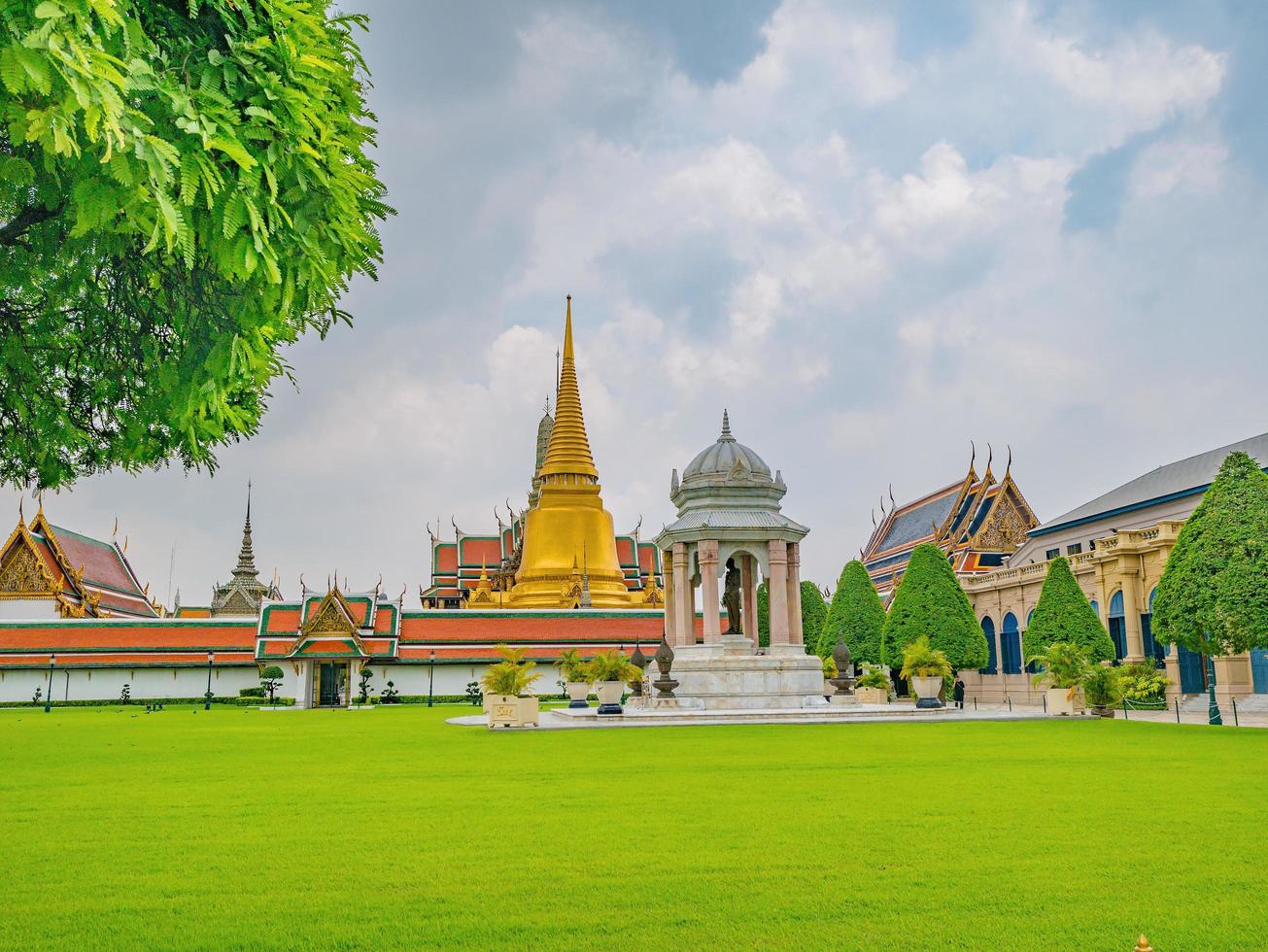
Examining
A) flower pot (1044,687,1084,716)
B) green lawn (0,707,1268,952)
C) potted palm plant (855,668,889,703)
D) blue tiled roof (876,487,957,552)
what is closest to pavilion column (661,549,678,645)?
potted palm plant (855,668,889,703)

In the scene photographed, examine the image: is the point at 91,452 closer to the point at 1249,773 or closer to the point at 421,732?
the point at 1249,773

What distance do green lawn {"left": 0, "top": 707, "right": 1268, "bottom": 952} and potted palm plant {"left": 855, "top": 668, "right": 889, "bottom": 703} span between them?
17.0m

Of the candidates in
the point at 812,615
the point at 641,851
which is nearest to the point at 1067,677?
the point at 812,615

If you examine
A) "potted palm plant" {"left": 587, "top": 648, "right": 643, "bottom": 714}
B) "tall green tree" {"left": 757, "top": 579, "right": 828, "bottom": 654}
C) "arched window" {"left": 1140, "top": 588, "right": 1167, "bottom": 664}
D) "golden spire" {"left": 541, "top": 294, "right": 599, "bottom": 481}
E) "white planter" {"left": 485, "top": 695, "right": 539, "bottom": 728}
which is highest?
"golden spire" {"left": 541, "top": 294, "right": 599, "bottom": 481}

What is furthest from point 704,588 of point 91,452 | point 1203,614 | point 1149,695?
point 91,452

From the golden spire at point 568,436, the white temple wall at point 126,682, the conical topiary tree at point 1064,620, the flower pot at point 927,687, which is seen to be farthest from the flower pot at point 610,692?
the golden spire at point 568,436

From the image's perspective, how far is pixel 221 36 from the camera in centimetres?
525

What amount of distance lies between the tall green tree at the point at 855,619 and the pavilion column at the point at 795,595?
8926mm

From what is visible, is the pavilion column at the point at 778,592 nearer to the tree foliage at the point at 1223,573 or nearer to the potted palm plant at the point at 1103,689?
the potted palm plant at the point at 1103,689

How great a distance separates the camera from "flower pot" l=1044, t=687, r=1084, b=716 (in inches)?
1027

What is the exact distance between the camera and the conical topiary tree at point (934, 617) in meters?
34.7

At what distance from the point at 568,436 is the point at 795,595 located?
2900cm

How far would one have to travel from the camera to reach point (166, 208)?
14.6ft

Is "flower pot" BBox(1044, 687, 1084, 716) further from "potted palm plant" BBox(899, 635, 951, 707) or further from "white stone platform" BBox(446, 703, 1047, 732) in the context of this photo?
"potted palm plant" BBox(899, 635, 951, 707)
